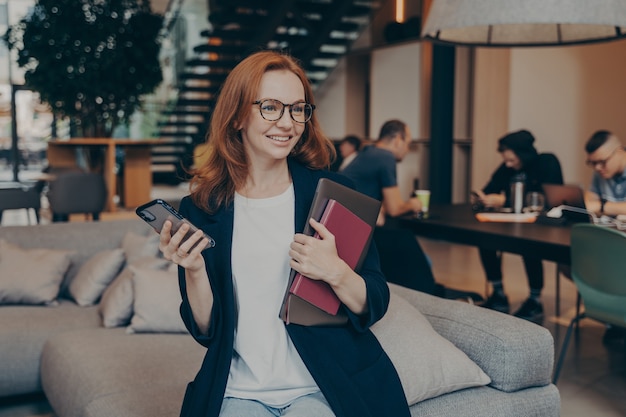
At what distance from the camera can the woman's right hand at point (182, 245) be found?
154cm

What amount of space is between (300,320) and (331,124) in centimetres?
975

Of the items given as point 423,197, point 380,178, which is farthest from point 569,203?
point 380,178

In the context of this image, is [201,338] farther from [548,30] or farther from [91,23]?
[91,23]

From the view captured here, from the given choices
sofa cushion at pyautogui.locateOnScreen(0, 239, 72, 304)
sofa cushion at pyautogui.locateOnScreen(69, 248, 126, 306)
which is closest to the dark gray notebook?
sofa cushion at pyautogui.locateOnScreen(69, 248, 126, 306)

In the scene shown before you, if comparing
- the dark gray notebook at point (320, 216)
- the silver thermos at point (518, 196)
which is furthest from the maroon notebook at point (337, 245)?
A: the silver thermos at point (518, 196)

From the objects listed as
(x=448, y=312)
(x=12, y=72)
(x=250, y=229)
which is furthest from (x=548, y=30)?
(x=12, y=72)

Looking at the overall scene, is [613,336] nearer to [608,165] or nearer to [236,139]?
[608,165]

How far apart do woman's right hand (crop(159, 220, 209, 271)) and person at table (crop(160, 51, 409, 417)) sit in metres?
0.03

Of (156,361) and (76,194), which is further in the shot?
(76,194)

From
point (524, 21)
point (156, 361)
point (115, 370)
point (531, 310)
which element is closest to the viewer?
point (115, 370)

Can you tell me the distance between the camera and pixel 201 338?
1.69 metres

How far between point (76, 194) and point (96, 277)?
11.7ft

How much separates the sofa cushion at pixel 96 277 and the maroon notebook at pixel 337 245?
7.76 ft

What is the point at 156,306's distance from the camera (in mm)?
3254
